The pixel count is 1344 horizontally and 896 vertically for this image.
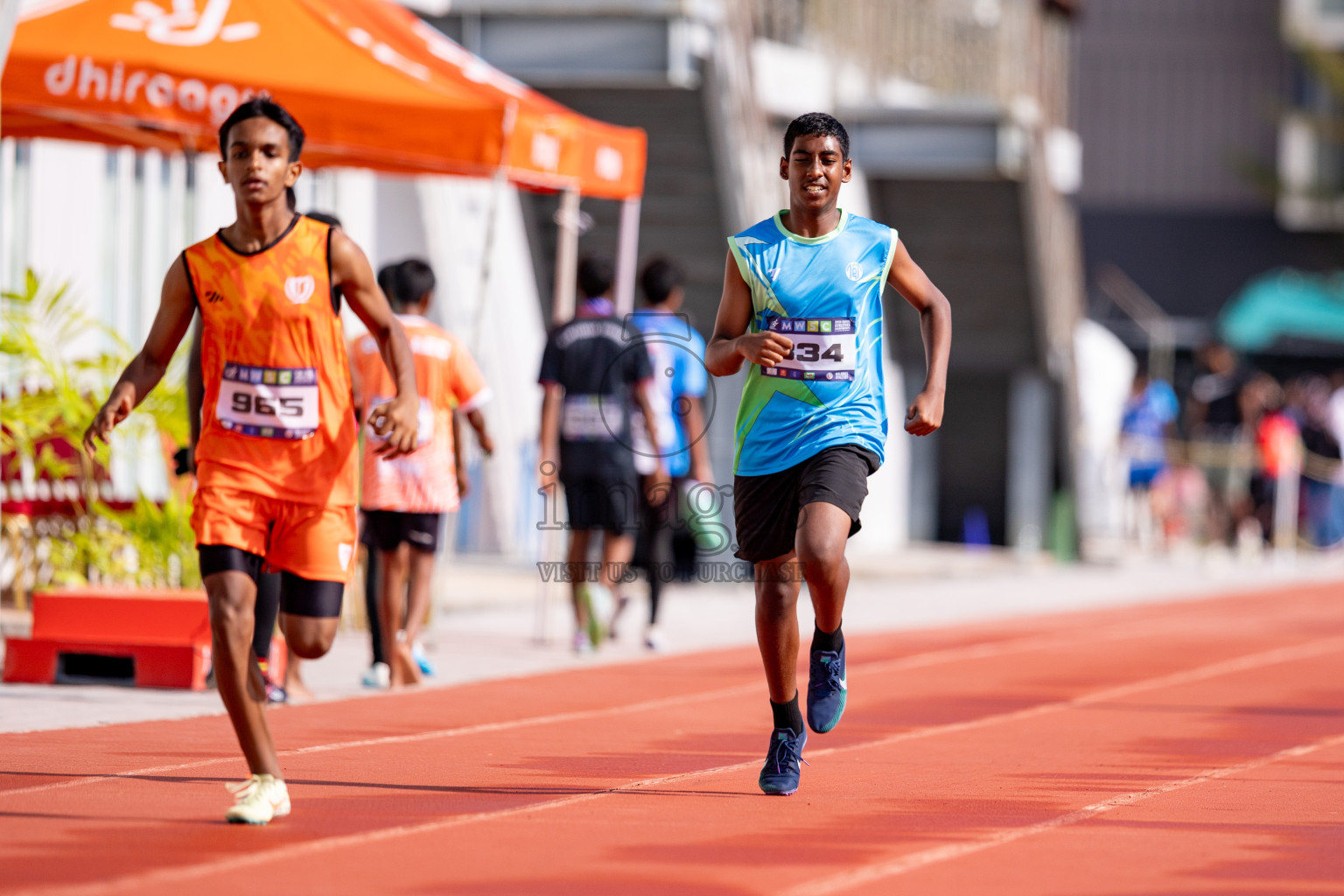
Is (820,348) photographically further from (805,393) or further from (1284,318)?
(1284,318)

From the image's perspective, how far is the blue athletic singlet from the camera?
21.8 ft

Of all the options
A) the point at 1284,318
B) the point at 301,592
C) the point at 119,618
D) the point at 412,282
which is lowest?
the point at 119,618

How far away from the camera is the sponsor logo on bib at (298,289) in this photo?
19.8 feet

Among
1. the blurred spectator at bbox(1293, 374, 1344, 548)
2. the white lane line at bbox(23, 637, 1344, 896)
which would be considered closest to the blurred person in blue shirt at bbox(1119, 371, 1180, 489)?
the blurred spectator at bbox(1293, 374, 1344, 548)

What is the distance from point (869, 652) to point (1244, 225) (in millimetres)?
32145

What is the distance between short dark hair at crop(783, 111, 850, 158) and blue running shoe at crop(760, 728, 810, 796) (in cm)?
181

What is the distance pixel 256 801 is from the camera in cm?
586

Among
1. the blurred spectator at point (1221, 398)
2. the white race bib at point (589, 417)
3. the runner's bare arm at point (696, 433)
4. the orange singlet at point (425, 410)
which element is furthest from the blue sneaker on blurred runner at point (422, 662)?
the blurred spectator at point (1221, 398)

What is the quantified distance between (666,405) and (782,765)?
17.4 ft

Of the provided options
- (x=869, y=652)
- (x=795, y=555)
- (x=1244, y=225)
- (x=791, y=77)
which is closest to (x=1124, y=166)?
(x=1244, y=225)

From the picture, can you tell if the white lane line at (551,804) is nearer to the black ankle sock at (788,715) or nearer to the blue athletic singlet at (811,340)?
the black ankle sock at (788,715)

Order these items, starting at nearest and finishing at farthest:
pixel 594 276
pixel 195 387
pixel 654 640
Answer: pixel 195 387 < pixel 594 276 < pixel 654 640

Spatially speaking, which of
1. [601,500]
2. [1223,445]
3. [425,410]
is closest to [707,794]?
[425,410]

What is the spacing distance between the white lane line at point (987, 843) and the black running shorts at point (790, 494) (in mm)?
1070
